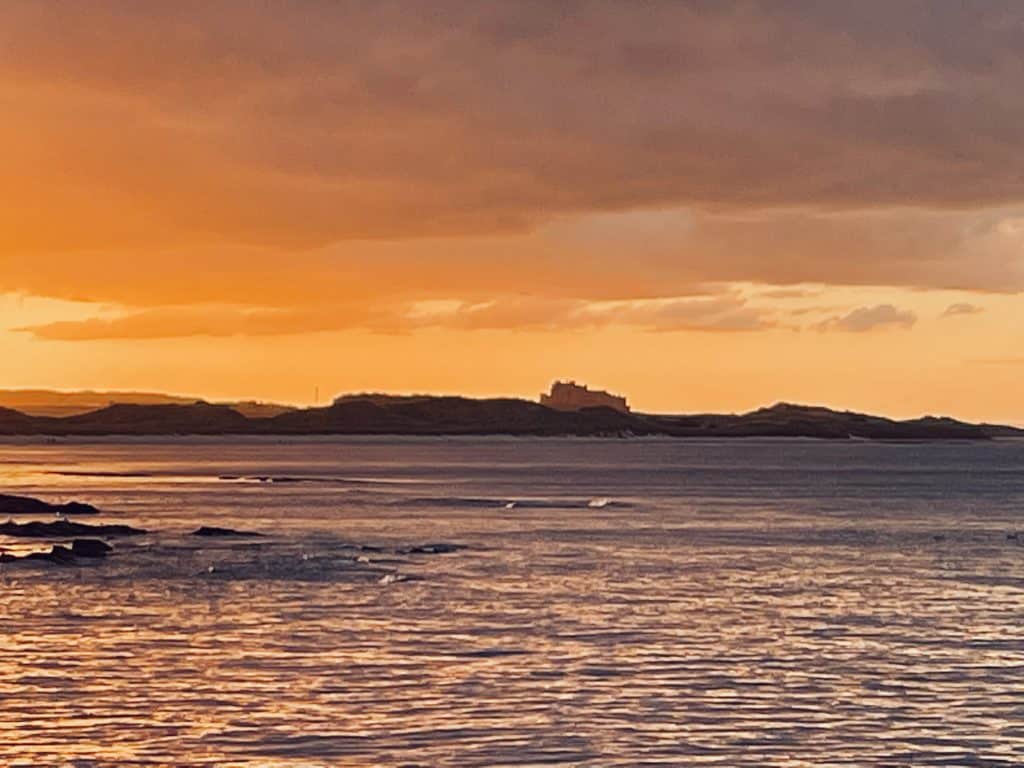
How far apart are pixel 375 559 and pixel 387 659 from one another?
30.6 m

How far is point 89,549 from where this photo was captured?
6850 centimetres

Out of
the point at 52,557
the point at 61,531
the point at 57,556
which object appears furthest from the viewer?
the point at 61,531

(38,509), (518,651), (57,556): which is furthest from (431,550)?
(38,509)

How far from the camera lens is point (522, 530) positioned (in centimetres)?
9106

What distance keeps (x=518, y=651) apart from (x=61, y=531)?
50014mm

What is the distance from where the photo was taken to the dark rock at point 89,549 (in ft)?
223

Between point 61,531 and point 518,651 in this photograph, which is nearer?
point 518,651

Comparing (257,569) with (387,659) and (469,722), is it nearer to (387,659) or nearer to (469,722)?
(387,659)

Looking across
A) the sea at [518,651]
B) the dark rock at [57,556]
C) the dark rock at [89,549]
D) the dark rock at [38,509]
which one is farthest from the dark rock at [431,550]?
the dark rock at [38,509]

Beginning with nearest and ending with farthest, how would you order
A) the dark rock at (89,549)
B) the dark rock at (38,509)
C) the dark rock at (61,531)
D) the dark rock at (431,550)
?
the dark rock at (89,549), the dark rock at (431,550), the dark rock at (61,531), the dark rock at (38,509)

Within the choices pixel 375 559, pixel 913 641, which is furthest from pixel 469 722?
pixel 375 559

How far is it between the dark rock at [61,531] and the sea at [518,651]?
3220 millimetres

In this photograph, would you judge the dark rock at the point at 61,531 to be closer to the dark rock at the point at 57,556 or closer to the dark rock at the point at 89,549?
the dark rock at the point at 89,549

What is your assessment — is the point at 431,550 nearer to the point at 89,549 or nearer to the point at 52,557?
the point at 89,549
